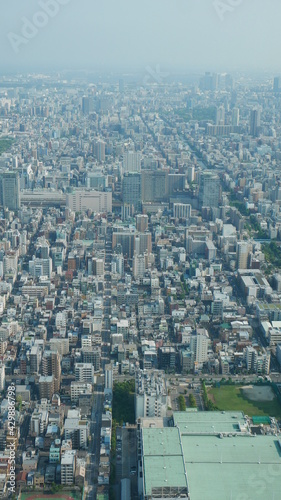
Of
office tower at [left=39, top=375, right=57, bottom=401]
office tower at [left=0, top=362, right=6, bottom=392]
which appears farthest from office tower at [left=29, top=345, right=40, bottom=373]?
office tower at [left=39, top=375, right=57, bottom=401]

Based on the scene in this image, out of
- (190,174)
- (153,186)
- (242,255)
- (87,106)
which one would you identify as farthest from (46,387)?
(87,106)

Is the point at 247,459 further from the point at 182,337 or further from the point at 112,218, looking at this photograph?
the point at 112,218

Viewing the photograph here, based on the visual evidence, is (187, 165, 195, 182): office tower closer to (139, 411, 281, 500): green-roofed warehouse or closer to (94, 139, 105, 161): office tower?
(94, 139, 105, 161): office tower

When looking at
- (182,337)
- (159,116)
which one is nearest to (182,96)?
(159,116)

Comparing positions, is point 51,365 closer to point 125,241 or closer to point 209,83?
point 125,241

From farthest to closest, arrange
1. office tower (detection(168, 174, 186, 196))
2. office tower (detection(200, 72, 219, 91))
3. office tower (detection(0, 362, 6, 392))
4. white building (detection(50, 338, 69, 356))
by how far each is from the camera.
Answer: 1. office tower (detection(200, 72, 219, 91))
2. office tower (detection(168, 174, 186, 196))
3. white building (detection(50, 338, 69, 356))
4. office tower (detection(0, 362, 6, 392))
